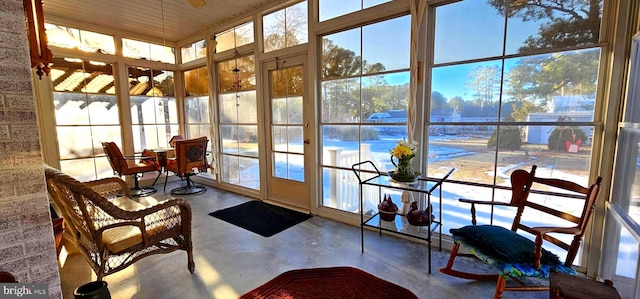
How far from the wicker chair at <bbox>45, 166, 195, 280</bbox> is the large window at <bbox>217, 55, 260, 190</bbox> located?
2.05 m

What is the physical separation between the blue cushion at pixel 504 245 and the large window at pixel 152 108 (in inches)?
204

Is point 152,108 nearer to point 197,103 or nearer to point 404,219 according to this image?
point 197,103

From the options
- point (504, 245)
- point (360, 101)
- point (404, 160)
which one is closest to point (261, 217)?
point (360, 101)

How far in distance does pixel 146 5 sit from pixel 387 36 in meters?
3.15

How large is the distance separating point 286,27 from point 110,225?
281 cm

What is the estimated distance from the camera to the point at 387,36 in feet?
8.84

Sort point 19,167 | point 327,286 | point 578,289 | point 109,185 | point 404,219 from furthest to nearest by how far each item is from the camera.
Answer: point 109,185
point 404,219
point 327,286
point 578,289
point 19,167

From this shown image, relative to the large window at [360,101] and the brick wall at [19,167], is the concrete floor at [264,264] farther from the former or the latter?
the brick wall at [19,167]

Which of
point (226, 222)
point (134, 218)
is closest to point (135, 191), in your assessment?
point (226, 222)

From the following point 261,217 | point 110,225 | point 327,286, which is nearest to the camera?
point 110,225

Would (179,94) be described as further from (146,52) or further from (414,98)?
(414,98)

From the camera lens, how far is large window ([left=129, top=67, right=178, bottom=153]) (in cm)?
471

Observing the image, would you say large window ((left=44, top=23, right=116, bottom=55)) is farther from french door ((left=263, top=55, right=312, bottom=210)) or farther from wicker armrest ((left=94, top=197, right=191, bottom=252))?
wicker armrest ((left=94, top=197, right=191, bottom=252))

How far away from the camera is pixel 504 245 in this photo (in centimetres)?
166
